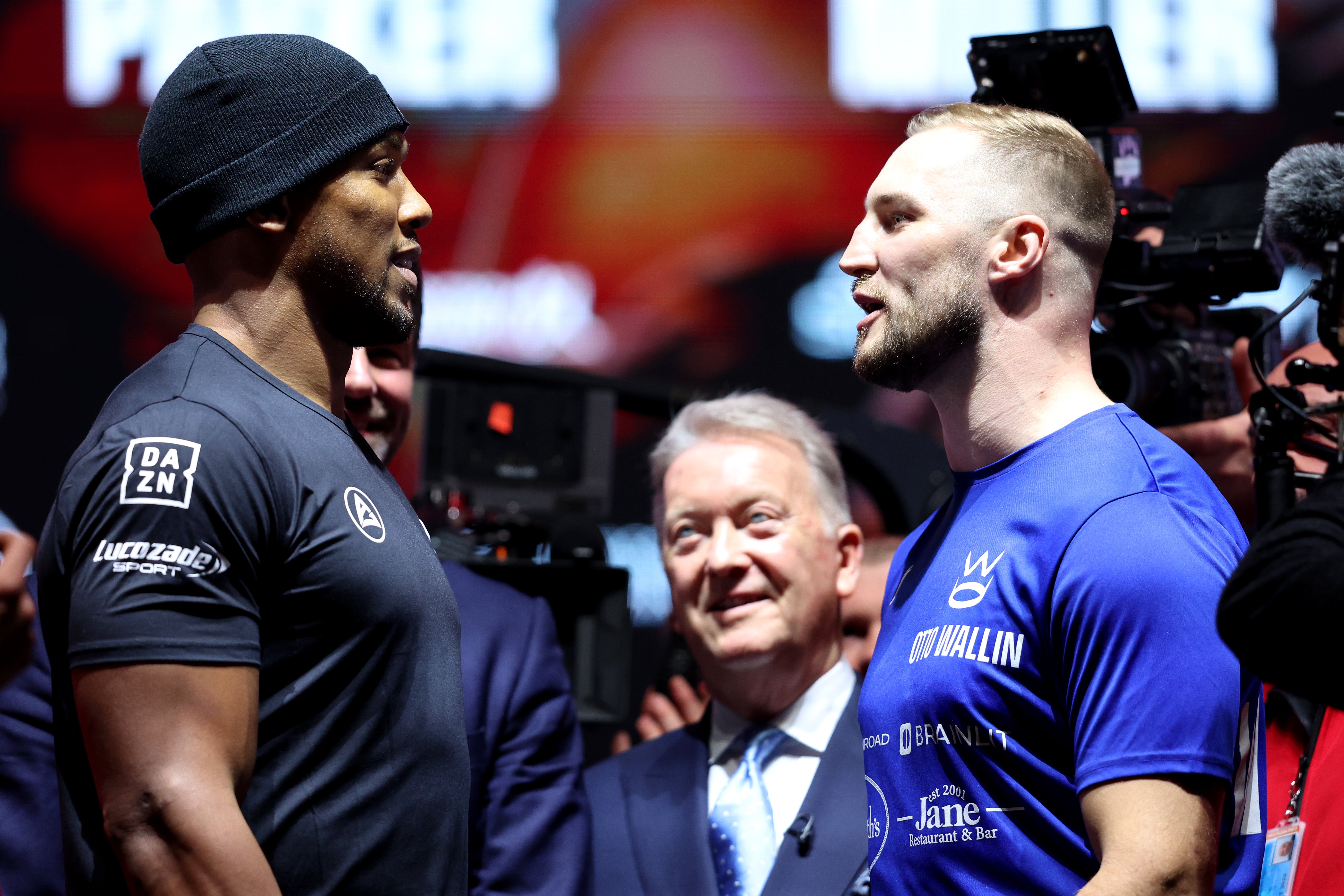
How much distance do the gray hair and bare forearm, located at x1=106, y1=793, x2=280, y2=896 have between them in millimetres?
1485

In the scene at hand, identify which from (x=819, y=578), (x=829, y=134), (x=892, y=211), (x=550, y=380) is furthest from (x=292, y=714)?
(x=829, y=134)

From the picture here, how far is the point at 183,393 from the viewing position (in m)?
1.37

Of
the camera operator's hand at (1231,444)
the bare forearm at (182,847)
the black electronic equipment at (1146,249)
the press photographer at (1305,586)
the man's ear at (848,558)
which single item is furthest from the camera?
the man's ear at (848,558)

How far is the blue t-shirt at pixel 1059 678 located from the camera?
1305 millimetres

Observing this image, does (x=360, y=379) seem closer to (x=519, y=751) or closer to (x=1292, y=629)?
(x=519, y=751)

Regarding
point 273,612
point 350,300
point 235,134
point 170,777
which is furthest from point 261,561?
point 235,134

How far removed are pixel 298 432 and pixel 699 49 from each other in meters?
3.36

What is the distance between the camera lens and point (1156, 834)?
4.14 feet

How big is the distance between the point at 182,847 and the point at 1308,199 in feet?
4.61

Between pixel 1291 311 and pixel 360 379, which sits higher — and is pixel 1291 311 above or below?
above

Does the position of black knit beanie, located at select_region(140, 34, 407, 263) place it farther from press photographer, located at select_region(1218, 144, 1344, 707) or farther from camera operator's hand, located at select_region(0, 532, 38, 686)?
press photographer, located at select_region(1218, 144, 1344, 707)

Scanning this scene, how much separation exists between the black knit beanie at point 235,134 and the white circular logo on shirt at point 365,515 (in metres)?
0.31

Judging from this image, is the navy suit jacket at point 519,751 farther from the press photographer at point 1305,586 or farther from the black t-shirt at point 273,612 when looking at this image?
the press photographer at point 1305,586

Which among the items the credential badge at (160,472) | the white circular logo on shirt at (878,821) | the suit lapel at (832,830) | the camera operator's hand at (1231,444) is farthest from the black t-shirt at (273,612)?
the camera operator's hand at (1231,444)
